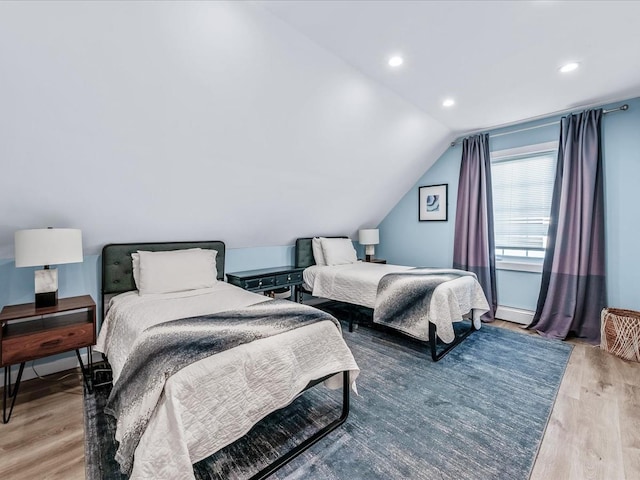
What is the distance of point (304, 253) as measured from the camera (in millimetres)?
4309

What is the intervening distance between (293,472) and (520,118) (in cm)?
434

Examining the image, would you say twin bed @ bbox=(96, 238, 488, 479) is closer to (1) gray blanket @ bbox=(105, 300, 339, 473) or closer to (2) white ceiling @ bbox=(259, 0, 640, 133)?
(1) gray blanket @ bbox=(105, 300, 339, 473)

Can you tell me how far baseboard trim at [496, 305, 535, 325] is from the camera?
3750 millimetres

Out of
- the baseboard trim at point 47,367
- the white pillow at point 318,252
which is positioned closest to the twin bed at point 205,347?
the baseboard trim at point 47,367

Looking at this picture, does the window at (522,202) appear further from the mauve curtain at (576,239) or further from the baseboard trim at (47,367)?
the baseboard trim at (47,367)

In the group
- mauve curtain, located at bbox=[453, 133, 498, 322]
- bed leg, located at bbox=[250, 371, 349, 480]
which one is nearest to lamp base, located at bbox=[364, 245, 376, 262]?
mauve curtain, located at bbox=[453, 133, 498, 322]

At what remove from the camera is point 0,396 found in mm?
2223

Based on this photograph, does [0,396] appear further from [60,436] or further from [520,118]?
[520,118]

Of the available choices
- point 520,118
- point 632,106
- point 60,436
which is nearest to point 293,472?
point 60,436

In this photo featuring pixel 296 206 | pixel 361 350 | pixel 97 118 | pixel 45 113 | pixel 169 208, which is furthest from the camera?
pixel 296 206

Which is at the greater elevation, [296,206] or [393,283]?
[296,206]

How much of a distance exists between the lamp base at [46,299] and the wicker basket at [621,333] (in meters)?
4.97

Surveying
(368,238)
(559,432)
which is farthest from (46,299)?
(368,238)

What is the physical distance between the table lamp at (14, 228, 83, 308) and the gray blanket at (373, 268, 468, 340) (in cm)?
270
